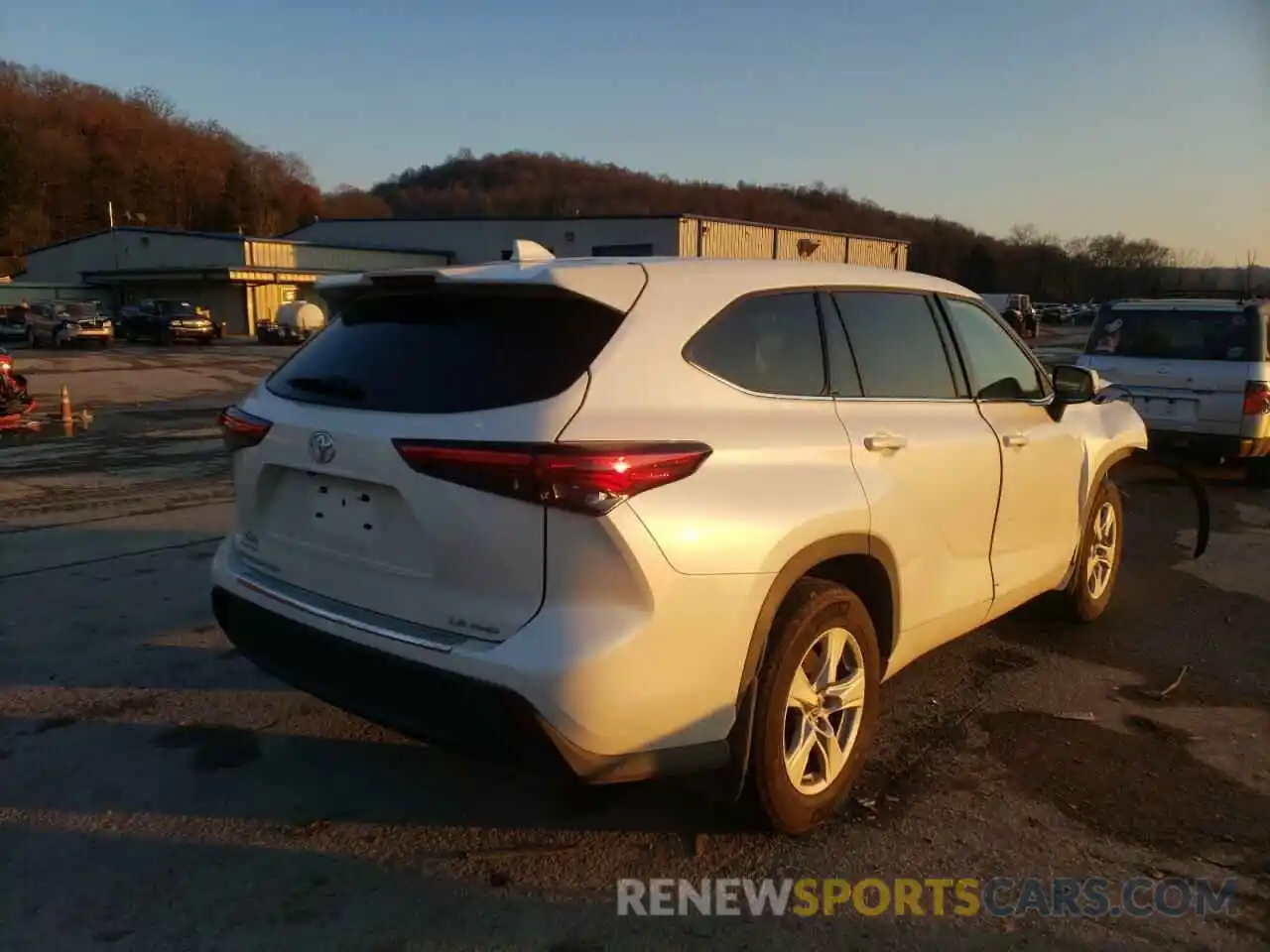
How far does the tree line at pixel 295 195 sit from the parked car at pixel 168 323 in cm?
4804

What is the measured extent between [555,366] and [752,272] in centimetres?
97

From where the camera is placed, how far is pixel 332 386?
322cm

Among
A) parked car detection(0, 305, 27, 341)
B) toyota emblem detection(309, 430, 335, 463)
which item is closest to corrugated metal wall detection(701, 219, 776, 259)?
parked car detection(0, 305, 27, 341)

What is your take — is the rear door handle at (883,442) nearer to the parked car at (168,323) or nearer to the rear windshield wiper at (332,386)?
the rear windshield wiper at (332,386)

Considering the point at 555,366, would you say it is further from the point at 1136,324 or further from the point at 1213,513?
the point at 1136,324

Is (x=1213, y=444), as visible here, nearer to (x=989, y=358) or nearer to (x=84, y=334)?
(x=989, y=358)

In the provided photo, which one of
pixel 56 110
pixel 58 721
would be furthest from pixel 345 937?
pixel 56 110

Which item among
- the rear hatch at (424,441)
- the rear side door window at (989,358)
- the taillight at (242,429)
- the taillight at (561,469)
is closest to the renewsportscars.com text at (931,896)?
the rear hatch at (424,441)

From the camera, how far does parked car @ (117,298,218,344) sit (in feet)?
143

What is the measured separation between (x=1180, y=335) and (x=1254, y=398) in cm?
102

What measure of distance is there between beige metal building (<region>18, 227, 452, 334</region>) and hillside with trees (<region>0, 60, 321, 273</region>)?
24.9 m

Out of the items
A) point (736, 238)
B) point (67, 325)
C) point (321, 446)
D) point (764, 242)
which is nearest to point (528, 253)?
point (321, 446)

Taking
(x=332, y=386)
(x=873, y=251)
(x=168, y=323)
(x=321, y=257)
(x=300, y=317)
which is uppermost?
(x=873, y=251)

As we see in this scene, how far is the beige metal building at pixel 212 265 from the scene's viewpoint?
5806 cm
